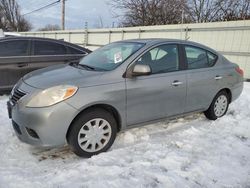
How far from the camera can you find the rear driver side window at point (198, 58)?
4.94m

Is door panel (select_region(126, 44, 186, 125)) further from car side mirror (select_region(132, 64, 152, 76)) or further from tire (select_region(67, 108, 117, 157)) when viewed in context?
tire (select_region(67, 108, 117, 157))

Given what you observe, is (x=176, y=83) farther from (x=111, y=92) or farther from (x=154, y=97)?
(x=111, y=92)

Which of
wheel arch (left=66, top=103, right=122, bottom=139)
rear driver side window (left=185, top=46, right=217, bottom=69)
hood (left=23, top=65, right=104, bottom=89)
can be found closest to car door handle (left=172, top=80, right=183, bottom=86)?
rear driver side window (left=185, top=46, right=217, bottom=69)

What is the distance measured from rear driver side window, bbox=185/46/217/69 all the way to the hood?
1.71 metres

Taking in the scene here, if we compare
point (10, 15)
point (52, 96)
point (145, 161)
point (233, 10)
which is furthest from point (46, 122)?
point (10, 15)

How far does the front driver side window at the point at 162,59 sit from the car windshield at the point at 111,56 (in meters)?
0.20

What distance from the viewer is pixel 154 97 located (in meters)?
4.36

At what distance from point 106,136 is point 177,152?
99 cm

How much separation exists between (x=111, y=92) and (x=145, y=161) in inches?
38.9

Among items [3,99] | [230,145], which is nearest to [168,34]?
[3,99]

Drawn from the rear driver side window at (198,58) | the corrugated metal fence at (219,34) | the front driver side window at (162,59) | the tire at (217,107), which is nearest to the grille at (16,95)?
the front driver side window at (162,59)

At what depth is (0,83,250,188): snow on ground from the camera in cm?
325

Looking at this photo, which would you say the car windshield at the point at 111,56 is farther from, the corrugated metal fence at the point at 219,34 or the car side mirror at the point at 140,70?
the corrugated metal fence at the point at 219,34

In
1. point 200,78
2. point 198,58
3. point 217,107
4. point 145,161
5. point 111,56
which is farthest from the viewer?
point 217,107
